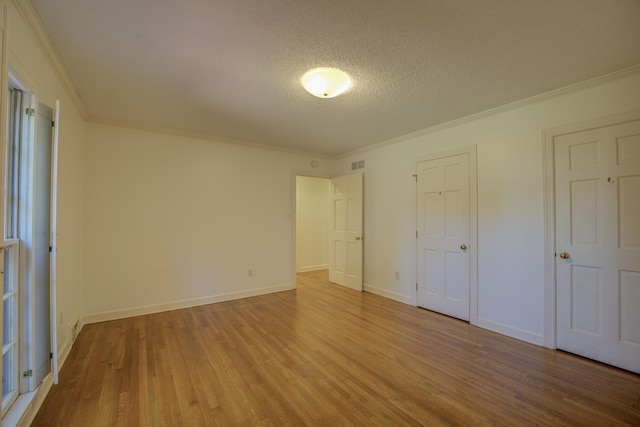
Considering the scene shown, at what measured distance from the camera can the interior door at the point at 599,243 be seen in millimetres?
2242

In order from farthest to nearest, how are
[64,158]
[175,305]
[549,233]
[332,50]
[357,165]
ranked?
1. [357,165]
2. [175,305]
3. [549,233]
4. [64,158]
5. [332,50]

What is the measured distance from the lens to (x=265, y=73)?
2.30 meters

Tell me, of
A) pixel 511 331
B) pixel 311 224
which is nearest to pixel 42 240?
pixel 511 331

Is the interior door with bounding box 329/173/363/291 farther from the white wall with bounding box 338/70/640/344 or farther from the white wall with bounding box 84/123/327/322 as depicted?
the white wall with bounding box 338/70/640/344

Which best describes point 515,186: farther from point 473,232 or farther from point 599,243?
point 599,243

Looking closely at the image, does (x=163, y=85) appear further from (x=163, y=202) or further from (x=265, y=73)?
(x=163, y=202)

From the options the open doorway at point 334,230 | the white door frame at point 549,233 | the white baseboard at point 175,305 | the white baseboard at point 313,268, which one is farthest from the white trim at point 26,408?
the white baseboard at point 313,268

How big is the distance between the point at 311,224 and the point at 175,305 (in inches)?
143

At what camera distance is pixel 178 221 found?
3832 millimetres

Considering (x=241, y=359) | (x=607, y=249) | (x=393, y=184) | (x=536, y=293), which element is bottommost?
(x=241, y=359)

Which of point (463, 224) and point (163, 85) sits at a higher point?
point (163, 85)

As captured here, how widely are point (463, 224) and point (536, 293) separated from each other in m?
1.00

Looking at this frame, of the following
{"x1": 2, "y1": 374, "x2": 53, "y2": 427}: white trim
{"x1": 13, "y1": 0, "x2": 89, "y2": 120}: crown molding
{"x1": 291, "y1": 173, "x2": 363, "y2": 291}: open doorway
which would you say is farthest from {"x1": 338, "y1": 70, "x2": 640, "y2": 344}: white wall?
{"x1": 2, "y1": 374, "x2": 53, "y2": 427}: white trim

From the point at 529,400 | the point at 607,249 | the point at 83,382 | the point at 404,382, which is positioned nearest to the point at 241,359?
the point at 83,382
